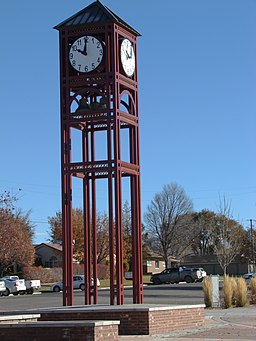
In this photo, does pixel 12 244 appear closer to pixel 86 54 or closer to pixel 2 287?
pixel 2 287

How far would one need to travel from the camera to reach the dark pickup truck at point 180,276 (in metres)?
65.9

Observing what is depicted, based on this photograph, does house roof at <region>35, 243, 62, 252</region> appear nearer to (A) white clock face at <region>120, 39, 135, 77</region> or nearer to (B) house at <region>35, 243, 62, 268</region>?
(B) house at <region>35, 243, 62, 268</region>

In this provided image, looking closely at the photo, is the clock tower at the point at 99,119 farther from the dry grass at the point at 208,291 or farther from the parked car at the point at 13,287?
the parked car at the point at 13,287

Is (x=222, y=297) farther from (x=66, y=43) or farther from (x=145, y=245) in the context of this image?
(x=145, y=245)

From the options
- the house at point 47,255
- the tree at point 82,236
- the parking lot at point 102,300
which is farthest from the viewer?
the house at point 47,255

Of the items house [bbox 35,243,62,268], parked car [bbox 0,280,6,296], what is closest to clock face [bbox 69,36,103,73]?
parked car [bbox 0,280,6,296]

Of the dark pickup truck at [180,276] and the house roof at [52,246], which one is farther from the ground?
the house roof at [52,246]

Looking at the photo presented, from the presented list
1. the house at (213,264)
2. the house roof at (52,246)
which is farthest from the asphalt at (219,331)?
the house at (213,264)

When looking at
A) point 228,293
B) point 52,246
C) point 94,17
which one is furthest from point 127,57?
point 52,246

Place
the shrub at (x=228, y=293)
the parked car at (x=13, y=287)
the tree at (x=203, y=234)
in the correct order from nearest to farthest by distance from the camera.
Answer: the shrub at (x=228, y=293) < the parked car at (x=13, y=287) < the tree at (x=203, y=234)

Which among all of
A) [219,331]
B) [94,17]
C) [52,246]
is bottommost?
[219,331]

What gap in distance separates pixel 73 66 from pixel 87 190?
3.74 metres

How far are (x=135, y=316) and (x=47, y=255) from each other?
7203 centimetres

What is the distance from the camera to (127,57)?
22094 millimetres
